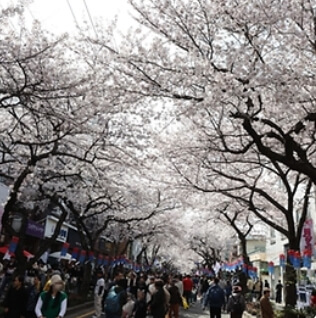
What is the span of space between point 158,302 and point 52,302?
3713mm

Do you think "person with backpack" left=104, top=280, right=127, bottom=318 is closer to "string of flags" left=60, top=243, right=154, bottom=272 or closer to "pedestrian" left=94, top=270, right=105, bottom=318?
"pedestrian" left=94, top=270, right=105, bottom=318

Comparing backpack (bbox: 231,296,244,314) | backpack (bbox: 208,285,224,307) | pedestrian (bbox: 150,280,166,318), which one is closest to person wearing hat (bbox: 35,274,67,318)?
pedestrian (bbox: 150,280,166,318)

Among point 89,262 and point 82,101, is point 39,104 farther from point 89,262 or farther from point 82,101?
point 89,262

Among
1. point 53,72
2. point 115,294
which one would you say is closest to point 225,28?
point 53,72

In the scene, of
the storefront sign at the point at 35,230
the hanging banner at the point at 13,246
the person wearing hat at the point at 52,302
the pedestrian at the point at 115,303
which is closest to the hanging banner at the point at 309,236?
the hanging banner at the point at 13,246

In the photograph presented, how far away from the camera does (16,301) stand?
8.00 meters

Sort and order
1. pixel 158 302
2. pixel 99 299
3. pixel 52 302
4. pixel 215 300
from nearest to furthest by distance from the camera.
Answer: pixel 52 302, pixel 158 302, pixel 215 300, pixel 99 299

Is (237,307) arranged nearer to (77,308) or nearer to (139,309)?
(139,309)

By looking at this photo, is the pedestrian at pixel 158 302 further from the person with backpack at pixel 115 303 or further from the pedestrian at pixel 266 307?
the pedestrian at pixel 266 307

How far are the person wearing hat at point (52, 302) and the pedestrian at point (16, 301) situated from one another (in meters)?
1.39

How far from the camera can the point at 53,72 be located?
10461 mm

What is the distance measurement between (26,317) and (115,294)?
186 cm

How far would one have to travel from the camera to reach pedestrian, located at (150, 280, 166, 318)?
990cm

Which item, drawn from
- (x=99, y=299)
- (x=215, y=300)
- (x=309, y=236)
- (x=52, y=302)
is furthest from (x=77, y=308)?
(x=309, y=236)
